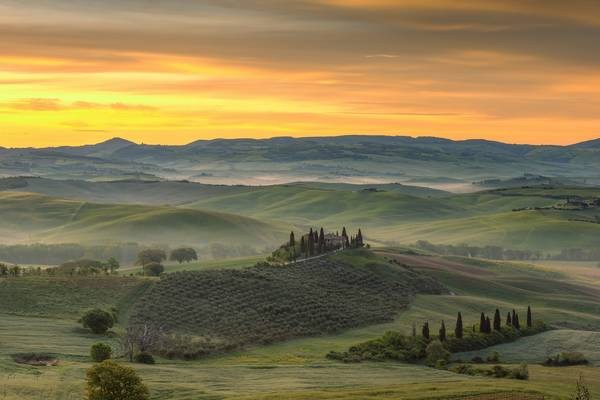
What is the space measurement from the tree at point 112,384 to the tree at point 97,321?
4547cm

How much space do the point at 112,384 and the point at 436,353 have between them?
1901 inches

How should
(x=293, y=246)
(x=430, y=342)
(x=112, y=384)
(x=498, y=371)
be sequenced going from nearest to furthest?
1. (x=112, y=384)
2. (x=498, y=371)
3. (x=430, y=342)
4. (x=293, y=246)

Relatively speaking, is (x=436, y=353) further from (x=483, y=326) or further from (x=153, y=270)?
(x=153, y=270)

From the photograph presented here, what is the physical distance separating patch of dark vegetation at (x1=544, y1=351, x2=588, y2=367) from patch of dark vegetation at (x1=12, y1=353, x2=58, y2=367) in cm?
5491

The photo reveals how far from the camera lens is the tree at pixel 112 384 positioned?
66438 millimetres

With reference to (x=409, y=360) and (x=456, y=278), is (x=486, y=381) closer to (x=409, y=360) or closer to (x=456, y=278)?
(x=409, y=360)

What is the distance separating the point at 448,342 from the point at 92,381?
2283 inches

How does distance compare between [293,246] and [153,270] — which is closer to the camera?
[153,270]

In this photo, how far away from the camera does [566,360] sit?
4129 inches

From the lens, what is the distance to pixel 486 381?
83688 mm

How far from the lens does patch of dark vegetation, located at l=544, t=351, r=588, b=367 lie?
104 metres

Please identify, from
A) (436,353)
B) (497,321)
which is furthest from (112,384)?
(497,321)

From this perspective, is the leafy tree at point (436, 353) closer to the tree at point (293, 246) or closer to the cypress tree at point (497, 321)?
the cypress tree at point (497, 321)

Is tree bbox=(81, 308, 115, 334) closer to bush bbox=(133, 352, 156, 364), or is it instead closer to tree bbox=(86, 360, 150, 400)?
bush bbox=(133, 352, 156, 364)
